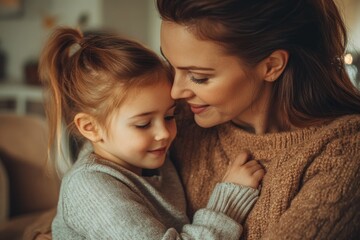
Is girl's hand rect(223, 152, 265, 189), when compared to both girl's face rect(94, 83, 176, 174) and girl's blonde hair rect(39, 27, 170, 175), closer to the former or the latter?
girl's face rect(94, 83, 176, 174)

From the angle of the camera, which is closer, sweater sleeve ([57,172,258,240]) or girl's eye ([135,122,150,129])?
sweater sleeve ([57,172,258,240])

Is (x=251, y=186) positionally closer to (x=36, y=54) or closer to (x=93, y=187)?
(x=93, y=187)

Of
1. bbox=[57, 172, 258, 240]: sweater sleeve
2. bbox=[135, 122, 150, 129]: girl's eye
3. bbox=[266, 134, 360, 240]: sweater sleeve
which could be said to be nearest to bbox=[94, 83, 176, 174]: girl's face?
bbox=[135, 122, 150, 129]: girl's eye

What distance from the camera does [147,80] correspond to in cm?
113

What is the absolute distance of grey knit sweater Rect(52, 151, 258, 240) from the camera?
100cm

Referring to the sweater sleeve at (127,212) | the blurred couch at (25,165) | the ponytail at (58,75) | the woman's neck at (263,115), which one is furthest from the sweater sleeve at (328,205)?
the blurred couch at (25,165)

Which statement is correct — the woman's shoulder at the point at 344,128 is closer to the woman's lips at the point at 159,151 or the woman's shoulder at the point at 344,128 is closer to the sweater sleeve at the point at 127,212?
the sweater sleeve at the point at 127,212

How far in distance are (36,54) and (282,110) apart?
12.5 ft

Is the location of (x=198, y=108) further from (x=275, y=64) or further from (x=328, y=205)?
(x=328, y=205)

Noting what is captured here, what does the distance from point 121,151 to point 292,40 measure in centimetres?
50

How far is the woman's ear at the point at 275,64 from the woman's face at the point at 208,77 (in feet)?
0.08

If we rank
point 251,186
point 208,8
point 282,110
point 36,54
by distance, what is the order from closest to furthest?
point 208,8, point 251,186, point 282,110, point 36,54

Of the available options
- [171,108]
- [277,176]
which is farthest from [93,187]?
[277,176]

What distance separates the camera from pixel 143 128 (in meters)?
1.15
